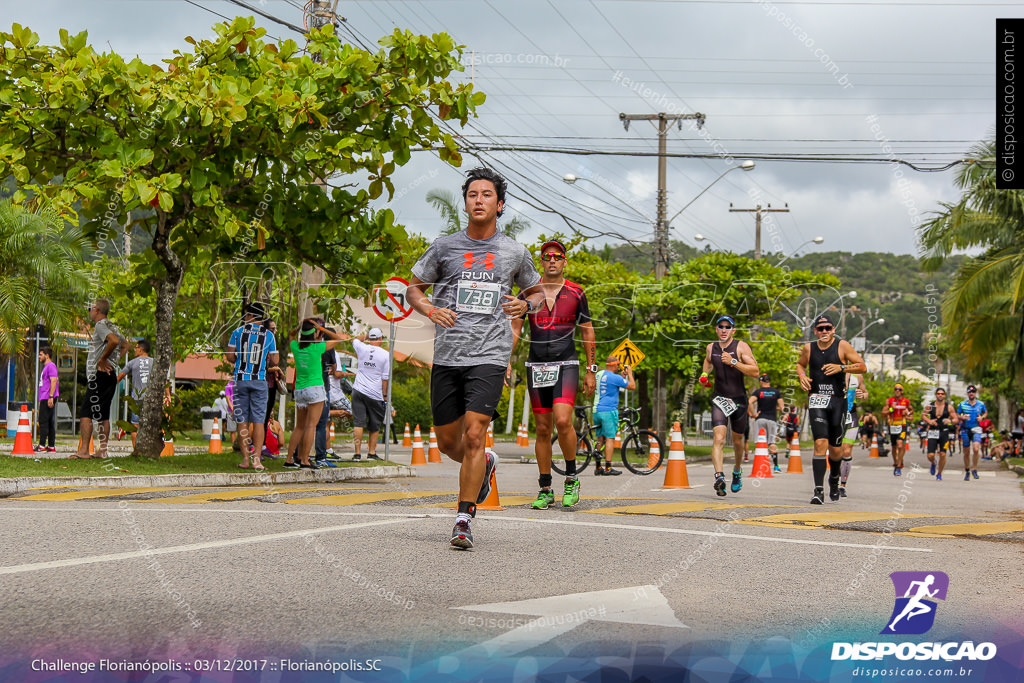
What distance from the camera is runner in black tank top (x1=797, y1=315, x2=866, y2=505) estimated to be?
1149 cm

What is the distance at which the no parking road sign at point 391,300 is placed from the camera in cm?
1373

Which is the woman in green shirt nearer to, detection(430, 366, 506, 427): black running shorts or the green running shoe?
A: the green running shoe

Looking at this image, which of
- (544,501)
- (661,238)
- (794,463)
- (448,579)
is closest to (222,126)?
(544,501)

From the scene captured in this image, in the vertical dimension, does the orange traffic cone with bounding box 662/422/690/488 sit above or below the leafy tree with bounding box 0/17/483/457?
below

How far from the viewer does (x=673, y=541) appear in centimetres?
716

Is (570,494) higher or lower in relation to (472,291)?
lower

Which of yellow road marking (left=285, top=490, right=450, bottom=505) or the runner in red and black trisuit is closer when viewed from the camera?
the runner in red and black trisuit

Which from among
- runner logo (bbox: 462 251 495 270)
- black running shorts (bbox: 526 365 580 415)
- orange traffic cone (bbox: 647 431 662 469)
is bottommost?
orange traffic cone (bbox: 647 431 662 469)

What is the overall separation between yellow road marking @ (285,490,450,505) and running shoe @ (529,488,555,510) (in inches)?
52.2

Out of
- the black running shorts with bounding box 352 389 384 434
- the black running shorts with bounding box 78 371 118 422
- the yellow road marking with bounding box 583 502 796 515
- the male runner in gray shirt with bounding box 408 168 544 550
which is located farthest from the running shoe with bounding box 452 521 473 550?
the black running shorts with bounding box 352 389 384 434

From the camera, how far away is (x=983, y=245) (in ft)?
97.7

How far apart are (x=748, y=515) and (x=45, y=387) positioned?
14.0 m

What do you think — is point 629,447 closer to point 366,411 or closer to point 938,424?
point 366,411

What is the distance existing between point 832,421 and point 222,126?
23.2 feet
